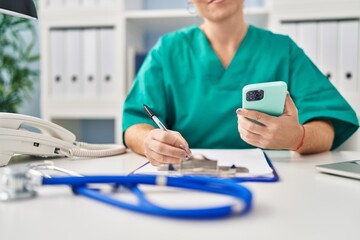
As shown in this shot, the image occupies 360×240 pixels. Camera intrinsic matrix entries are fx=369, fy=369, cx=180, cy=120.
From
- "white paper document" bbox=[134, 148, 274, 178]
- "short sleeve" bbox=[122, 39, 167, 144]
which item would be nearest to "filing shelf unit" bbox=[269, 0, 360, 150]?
"short sleeve" bbox=[122, 39, 167, 144]

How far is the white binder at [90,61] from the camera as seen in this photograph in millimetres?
1710

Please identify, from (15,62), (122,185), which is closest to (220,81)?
(122,185)

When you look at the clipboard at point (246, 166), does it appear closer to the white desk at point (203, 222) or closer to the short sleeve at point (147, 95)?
the white desk at point (203, 222)

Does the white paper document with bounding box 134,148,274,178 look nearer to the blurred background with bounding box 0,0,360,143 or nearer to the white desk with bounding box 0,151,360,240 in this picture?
A: the white desk with bounding box 0,151,360,240

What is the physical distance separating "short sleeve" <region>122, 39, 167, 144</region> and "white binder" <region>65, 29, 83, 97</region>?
→ 28.1 inches

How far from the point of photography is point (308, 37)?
158 cm

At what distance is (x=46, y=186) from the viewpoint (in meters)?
0.47

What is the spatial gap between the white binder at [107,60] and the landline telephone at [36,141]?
91 cm

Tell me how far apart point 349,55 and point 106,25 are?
3.53ft

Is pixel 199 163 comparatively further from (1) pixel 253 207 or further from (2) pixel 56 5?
(2) pixel 56 5

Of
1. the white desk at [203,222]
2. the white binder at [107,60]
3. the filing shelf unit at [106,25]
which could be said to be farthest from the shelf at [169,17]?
the white desk at [203,222]

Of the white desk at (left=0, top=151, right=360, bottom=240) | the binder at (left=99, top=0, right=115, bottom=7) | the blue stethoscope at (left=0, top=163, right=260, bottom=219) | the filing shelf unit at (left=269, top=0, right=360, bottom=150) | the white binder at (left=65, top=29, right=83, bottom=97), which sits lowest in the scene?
the white desk at (left=0, top=151, right=360, bottom=240)

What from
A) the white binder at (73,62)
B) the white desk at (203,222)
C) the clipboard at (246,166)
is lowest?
the white desk at (203,222)

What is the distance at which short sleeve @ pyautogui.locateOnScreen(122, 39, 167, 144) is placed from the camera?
99cm
